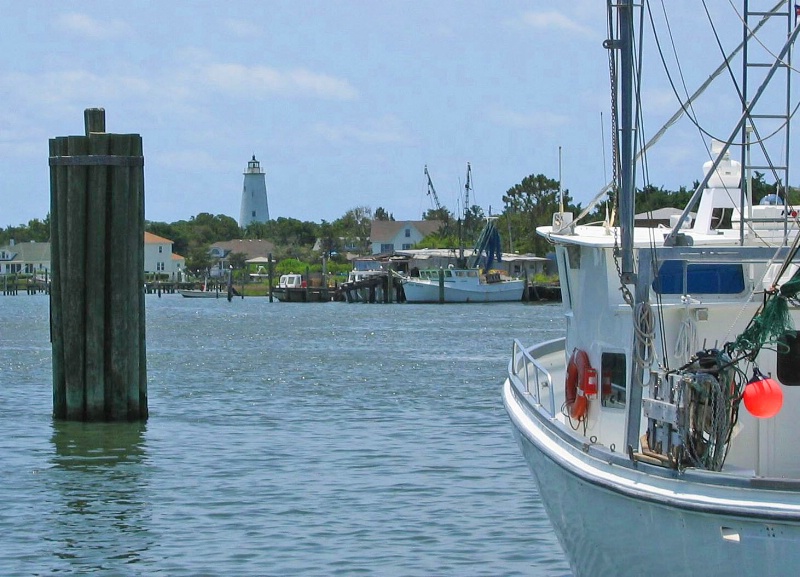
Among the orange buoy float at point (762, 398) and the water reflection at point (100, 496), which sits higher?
the orange buoy float at point (762, 398)

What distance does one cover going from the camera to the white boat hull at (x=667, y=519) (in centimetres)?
939

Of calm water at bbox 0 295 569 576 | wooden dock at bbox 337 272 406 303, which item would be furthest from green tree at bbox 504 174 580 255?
calm water at bbox 0 295 569 576

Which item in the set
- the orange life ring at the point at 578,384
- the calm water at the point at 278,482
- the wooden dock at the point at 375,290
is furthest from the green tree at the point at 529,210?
the orange life ring at the point at 578,384

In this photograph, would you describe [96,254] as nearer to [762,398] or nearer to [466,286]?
[762,398]

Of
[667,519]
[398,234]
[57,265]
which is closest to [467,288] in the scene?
[398,234]

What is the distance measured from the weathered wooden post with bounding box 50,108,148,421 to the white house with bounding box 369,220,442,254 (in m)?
152

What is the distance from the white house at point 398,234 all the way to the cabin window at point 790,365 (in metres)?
163

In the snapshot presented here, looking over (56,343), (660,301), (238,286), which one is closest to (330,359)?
(56,343)

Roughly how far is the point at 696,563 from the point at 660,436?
1112 millimetres

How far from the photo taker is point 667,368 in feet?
36.0

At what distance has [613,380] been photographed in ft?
42.4

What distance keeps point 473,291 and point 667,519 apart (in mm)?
102229

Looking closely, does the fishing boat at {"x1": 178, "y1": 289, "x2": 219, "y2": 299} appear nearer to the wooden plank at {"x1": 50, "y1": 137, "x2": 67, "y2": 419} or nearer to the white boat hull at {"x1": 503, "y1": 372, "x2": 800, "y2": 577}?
the wooden plank at {"x1": 50, "y1": 137, "x2": 67, "y2": 419}

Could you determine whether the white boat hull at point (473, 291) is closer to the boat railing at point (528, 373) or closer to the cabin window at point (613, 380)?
the boat railing at point (528, 373)
